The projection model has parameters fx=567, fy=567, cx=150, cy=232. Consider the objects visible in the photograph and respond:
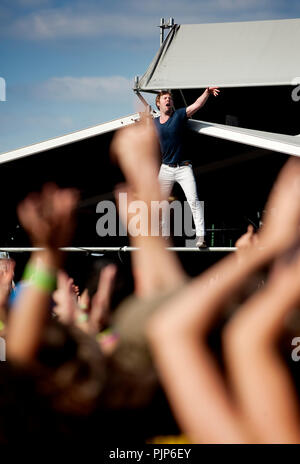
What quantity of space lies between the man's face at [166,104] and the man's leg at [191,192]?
25.6 inches

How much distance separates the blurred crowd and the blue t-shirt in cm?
447

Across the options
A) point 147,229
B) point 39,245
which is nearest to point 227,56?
point 147,229

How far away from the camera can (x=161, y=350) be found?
1113 millimetres

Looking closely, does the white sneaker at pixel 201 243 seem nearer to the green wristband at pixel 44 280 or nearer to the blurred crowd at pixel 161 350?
the blurred crowd at pixel 161 350

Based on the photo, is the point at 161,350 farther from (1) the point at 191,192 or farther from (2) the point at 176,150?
(2) the point at 176,150

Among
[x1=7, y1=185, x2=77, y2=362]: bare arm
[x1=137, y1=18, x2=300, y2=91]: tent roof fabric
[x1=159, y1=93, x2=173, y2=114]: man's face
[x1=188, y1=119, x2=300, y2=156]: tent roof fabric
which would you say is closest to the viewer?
[x1=7, y1=185, x2=77, y2=362]: bare arm

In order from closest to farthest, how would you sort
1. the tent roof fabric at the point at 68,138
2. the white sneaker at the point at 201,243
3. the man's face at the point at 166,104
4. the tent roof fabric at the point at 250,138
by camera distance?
1. the tent roof fabric at the point at 250,138
2. the man's face at the point at 166,104
3. the white sneaker at the point at 201,243
4. the tent roof fabric at the point at 68,138

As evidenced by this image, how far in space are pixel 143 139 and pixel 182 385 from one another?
2.90 feet

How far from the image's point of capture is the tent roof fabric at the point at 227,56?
11.4 meters

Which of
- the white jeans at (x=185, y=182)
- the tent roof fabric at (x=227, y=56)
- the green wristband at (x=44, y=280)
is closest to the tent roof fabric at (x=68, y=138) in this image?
the white jeans at (x=185, y=182)

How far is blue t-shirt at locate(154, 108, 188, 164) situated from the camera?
243 inches

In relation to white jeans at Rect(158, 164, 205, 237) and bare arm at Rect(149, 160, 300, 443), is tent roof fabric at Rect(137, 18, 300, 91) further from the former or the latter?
bare arm at Rect(149, 160, 300, 443)

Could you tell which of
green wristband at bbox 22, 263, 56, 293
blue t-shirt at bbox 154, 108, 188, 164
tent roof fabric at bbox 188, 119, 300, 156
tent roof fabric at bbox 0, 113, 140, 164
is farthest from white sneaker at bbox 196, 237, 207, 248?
green wristband at bbox 22, 263, 56, 293

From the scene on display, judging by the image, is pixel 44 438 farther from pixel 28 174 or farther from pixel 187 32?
pixel 187 32
